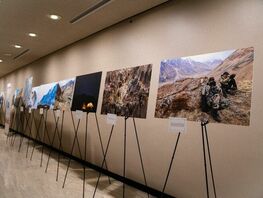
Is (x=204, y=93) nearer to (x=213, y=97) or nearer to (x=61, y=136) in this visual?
(x=213, y=97)

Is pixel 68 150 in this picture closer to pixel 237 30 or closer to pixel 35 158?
pixel 35 158

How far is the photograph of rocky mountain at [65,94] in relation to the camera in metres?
6.36

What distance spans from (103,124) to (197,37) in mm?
2602

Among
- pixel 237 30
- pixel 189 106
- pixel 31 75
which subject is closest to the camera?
pixel 237 30

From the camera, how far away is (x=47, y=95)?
25.3 feet

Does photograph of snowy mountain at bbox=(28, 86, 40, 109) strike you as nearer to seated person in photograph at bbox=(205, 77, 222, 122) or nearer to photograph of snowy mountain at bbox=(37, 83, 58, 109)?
photograph of snowy mountain at bbox=(37, 83, 58, 109)

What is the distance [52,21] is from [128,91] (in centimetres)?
219

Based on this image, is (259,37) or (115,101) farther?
(115,101)

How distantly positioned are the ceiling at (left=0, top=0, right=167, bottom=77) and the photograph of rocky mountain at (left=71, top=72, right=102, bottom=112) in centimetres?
105

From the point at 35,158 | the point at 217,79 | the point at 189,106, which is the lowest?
the point at 35,158

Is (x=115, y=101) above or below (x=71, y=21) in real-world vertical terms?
below

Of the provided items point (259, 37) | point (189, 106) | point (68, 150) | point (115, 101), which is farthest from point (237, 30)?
point (68, 150)

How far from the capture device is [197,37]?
3.47 metres

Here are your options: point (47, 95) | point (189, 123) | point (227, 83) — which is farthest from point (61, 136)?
point (227, 83)
